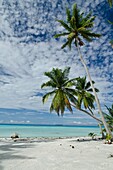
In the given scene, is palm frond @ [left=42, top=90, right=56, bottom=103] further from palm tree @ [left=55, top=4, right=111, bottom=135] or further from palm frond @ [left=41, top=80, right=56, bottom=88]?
palm tree @ [left=55, top=4, right=111, bottom=135]

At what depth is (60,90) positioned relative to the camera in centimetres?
2575

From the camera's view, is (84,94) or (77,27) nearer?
(77,27)

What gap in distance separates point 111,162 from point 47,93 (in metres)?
18.7

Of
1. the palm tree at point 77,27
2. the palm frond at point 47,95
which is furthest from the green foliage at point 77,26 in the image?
the palm frond at point 47,95

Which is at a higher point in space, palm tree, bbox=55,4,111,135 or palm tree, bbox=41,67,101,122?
palm tree, bbox=55,4,111,135

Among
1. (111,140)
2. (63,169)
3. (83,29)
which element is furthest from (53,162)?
(83,29)

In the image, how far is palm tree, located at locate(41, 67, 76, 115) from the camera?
24625 mm

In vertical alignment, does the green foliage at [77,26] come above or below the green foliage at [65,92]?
above

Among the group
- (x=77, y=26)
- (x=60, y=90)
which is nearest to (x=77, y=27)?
(x=77, y=26)

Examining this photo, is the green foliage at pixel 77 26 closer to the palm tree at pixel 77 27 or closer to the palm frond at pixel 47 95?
the palm tree at pixel 77 27

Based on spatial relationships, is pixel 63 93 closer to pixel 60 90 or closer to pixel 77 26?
pixel 60 90

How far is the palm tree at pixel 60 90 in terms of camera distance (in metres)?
24.6

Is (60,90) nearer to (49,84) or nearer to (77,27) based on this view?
(49,84)

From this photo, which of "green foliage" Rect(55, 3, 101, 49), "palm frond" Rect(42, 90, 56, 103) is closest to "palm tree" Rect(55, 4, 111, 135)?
"green foliage" Rect(55, 3, 101, 49)
